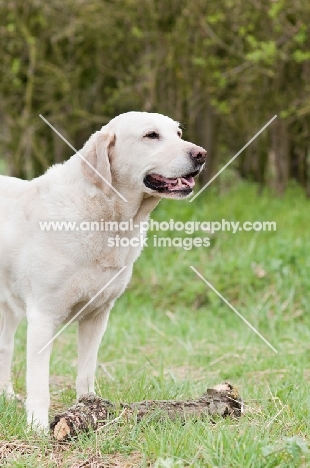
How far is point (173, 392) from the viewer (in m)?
4.18

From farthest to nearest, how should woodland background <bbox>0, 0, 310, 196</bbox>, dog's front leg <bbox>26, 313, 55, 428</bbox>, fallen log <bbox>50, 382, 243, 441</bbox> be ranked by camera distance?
woodland background <bbox>0, 0, 310, 196</bbox>
dog's front leg <bbox>26, 313, 55, 428</bbox>
fallen log <bbox>50, 382, 243, 441</bbox>

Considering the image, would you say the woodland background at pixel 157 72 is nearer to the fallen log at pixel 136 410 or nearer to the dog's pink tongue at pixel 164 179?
the dog's pink tongue at pixel 164 179

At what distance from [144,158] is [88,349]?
1169 mm

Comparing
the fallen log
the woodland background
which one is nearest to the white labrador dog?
the fallen log

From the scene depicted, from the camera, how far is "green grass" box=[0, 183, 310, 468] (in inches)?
120

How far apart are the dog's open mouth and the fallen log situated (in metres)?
1.05

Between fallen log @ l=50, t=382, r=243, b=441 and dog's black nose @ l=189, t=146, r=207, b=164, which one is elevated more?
dog's black nose @ l=189, t=146, r=207, b=164

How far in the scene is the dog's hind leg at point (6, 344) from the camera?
4.39 meters

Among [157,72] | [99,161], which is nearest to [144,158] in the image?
[99,161]

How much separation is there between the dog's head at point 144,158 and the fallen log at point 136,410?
1067mm

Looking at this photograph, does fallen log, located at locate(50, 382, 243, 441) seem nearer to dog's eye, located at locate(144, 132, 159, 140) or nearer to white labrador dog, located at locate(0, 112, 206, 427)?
white labrador dog, located at locate(0, 112, 206, 427)

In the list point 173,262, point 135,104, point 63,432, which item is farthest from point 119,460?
point 135,104

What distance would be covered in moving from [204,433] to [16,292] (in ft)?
4.53

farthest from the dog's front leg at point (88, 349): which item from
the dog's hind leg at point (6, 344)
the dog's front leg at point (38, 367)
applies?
the dog's hind leg at point (6, 344)
